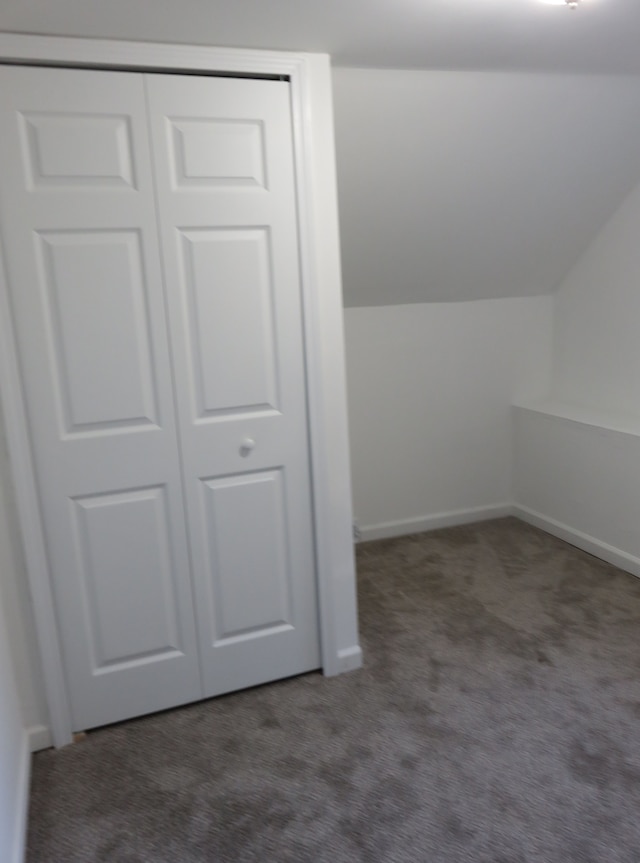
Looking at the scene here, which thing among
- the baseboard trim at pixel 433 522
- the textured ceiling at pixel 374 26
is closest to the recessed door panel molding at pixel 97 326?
the textured ceiling at pixel 374 26

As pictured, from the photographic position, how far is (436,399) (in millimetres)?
3535

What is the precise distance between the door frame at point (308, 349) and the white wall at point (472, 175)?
334 mm

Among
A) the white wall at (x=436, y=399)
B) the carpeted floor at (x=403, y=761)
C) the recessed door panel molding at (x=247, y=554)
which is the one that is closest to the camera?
the carpeted floor at (x=403, y=761)

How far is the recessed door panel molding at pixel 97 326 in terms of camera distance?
190 cm

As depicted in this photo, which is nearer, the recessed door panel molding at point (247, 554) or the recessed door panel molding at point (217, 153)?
the recessed door panel molding at point (217, 153)

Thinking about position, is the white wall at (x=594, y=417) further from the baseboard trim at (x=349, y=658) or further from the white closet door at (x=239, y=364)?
the white closet door at (x=239, y=364)

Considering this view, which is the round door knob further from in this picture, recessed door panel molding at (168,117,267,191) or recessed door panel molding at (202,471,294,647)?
recessed door panel molding at (168,117,267,191)

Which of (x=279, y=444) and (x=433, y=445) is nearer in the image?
(x=279, y=444)

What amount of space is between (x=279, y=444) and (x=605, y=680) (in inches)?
53.9

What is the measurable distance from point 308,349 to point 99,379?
65 centimetres

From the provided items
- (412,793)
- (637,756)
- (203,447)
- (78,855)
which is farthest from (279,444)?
(637,756)

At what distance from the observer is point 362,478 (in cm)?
346

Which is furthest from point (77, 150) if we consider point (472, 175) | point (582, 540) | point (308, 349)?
point (582, 540)

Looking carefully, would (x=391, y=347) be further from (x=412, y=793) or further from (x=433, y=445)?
(x=412, y=793)
